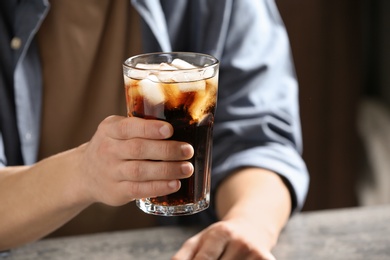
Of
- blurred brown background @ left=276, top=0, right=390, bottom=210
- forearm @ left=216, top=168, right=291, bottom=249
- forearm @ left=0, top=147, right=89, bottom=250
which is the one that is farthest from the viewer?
blurred brown background @ left=276, top=0, right=390, bottom=210

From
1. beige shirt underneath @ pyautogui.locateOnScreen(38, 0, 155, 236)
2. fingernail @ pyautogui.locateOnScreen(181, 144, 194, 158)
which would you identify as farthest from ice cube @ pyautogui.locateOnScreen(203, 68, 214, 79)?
beige shirt underneath @ pyautogui.locateOnScreen(38, 0, 155, 236)

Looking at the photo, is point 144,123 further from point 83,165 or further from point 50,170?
point 50,170

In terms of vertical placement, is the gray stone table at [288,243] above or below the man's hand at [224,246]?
below

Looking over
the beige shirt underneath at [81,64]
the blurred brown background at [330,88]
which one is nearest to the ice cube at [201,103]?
the beige shirt underneath at [81,64]

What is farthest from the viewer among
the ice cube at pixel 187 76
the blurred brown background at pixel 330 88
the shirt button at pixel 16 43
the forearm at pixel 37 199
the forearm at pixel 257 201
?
the blurred brown background at pixel 330 88

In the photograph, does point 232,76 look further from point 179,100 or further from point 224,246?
point 179,100

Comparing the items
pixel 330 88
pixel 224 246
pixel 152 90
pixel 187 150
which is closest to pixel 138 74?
pixel 152 90

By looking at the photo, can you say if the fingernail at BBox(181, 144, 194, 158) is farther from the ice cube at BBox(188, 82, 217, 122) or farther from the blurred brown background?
the blurred brown background

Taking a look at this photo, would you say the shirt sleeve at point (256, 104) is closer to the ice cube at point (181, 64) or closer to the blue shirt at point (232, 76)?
the blue shirt at point (232, 76)
